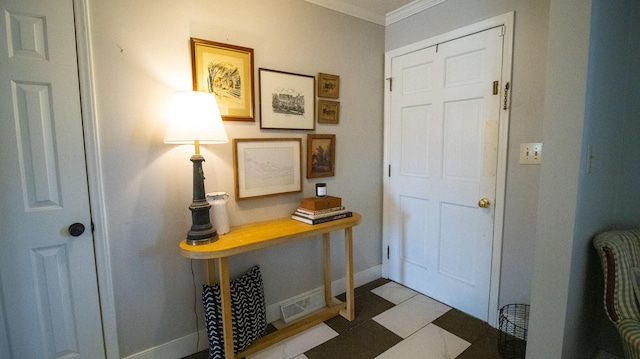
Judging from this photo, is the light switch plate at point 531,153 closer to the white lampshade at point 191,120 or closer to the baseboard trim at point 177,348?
the white lampshade at point 191,120

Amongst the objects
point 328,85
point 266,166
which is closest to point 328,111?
point 328,85

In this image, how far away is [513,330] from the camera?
1.82 m

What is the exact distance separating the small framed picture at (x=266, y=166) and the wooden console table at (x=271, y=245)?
23cm

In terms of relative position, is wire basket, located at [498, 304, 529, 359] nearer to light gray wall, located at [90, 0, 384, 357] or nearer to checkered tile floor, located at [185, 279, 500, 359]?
checkered tile floor, located at [185, 279, 500, 359]

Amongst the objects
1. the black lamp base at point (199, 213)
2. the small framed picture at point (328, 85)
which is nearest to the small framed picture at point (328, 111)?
the small framed picture at point (328, 85)

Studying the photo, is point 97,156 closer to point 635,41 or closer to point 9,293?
point 9,293

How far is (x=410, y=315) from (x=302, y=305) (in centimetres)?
81

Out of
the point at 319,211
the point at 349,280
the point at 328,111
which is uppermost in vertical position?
the point at 328,111

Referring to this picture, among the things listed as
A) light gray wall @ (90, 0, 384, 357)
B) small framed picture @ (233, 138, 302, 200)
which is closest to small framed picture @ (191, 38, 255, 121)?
light gray wall @ (90, 0, 384, 357)

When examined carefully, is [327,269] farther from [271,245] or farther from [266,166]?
[266,166]

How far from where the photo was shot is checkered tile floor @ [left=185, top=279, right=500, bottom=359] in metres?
1.73

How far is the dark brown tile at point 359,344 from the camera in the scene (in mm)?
1728

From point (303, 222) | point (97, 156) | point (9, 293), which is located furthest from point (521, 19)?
point (9, 293)

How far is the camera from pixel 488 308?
1983 millimetres
